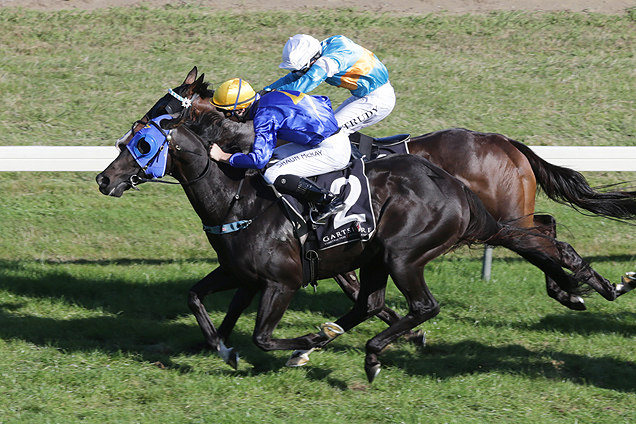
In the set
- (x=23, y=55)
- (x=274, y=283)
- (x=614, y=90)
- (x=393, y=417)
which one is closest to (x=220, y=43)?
(x=23, y=55)

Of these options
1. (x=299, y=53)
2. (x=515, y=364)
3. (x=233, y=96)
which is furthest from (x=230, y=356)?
(x=299, y=53)

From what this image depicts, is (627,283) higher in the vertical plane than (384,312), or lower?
higher

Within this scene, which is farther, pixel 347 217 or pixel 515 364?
pixel 515 364

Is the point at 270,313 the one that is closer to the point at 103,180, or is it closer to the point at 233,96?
the point at 103,180

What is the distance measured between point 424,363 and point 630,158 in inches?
125

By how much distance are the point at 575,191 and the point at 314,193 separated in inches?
100

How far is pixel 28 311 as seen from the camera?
626 cm

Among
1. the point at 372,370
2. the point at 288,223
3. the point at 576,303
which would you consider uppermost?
the point at 288,223

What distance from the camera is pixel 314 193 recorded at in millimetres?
4969

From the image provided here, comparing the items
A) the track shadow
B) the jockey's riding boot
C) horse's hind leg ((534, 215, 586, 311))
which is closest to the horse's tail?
horse's hind leg ((534, 215, 586, 311))

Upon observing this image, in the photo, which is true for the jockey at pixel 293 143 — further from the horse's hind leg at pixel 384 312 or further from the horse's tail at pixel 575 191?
the horse's tail at pixel 575 191

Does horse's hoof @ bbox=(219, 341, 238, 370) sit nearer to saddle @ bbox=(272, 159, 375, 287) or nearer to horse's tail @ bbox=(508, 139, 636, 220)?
saddle @ bbox=(272, 159, 375, 287)

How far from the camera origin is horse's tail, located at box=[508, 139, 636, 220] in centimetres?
629

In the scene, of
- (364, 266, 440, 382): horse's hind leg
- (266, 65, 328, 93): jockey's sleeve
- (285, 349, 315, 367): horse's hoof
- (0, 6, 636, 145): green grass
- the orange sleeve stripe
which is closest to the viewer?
(364, 266, 440, 382): horse's hind leg
